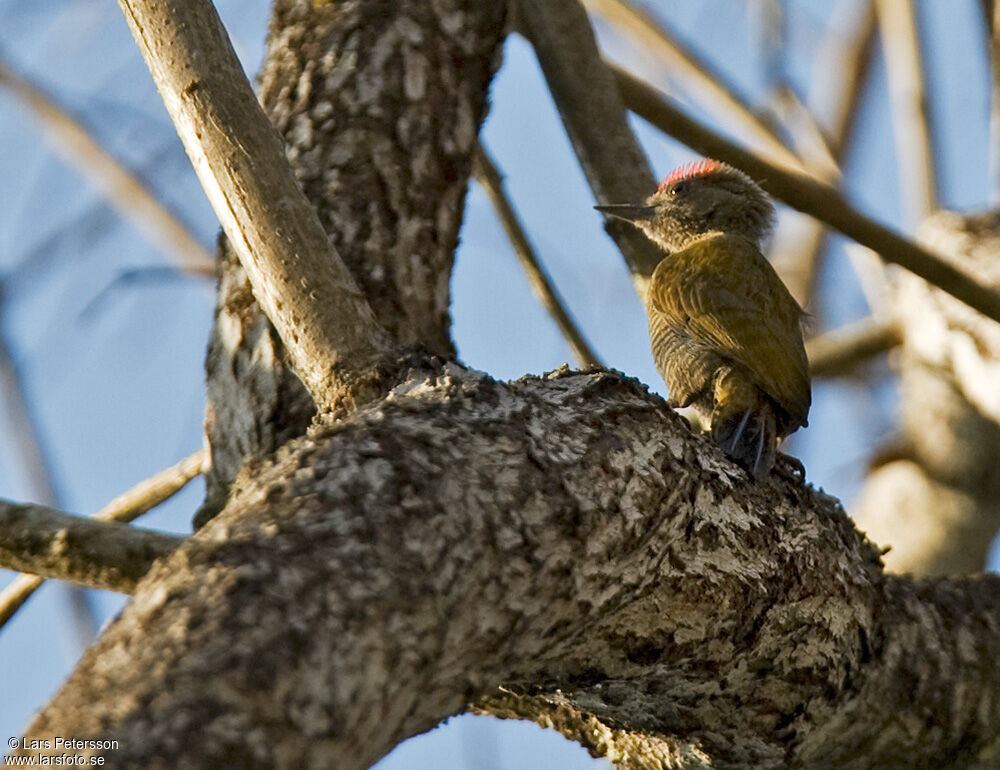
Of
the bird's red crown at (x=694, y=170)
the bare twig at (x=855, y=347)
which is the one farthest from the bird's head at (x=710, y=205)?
the bare twig at (x=855, y=347)

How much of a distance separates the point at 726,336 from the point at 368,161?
139 cm

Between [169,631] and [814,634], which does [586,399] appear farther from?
[169,631]

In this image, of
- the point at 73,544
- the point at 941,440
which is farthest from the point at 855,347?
the point at 73,544

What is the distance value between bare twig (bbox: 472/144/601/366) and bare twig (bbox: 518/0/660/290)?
32 cm

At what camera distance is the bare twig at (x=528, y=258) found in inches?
164

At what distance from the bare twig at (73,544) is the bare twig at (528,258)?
2348mm

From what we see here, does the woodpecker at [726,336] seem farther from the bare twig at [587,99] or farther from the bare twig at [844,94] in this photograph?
the bare twig at [844,94]

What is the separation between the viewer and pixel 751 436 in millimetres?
3492

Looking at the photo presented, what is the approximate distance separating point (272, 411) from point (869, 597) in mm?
1565

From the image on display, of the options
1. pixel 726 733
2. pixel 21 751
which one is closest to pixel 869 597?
pixel 726 733

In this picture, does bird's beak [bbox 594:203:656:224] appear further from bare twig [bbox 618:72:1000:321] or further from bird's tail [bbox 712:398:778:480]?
bird's tail [bbox 712:398:778:480]

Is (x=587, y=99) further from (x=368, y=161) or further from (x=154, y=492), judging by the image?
(x=154, y=492)

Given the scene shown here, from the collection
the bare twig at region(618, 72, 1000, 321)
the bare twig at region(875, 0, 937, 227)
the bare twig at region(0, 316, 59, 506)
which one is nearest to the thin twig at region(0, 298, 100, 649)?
the bare twig at region(0, 316, 59, 506)

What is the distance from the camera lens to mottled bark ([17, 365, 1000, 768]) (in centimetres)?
163
